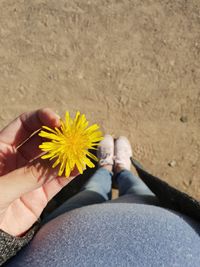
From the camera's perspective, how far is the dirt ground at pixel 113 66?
266cm

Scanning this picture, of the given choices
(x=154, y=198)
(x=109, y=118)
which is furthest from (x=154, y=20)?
(x=154, y=198)

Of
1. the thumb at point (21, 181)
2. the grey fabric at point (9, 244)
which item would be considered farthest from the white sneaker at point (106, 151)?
the thumb at point (21, 181)

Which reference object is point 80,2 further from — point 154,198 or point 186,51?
point 154,198

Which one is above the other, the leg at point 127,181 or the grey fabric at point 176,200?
the grey fabric at point 176,200

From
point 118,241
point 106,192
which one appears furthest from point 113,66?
point 118,241

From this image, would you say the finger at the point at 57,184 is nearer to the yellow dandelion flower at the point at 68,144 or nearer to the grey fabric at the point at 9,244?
the yellow dandelion flower at the point at 68,144

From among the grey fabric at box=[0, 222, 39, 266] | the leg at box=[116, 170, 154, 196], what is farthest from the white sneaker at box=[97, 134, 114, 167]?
the grey fabric at box=[0, 222, 39, 266]

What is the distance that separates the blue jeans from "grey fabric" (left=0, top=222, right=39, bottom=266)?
17.0 inches

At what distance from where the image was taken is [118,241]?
135cm

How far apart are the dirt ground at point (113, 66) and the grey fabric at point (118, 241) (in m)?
1.16

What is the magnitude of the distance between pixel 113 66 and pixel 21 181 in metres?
1.65

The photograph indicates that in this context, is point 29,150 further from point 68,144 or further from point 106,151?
point 106,151

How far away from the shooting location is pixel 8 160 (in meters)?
1.67

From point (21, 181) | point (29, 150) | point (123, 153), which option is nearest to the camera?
point (21, 181)
